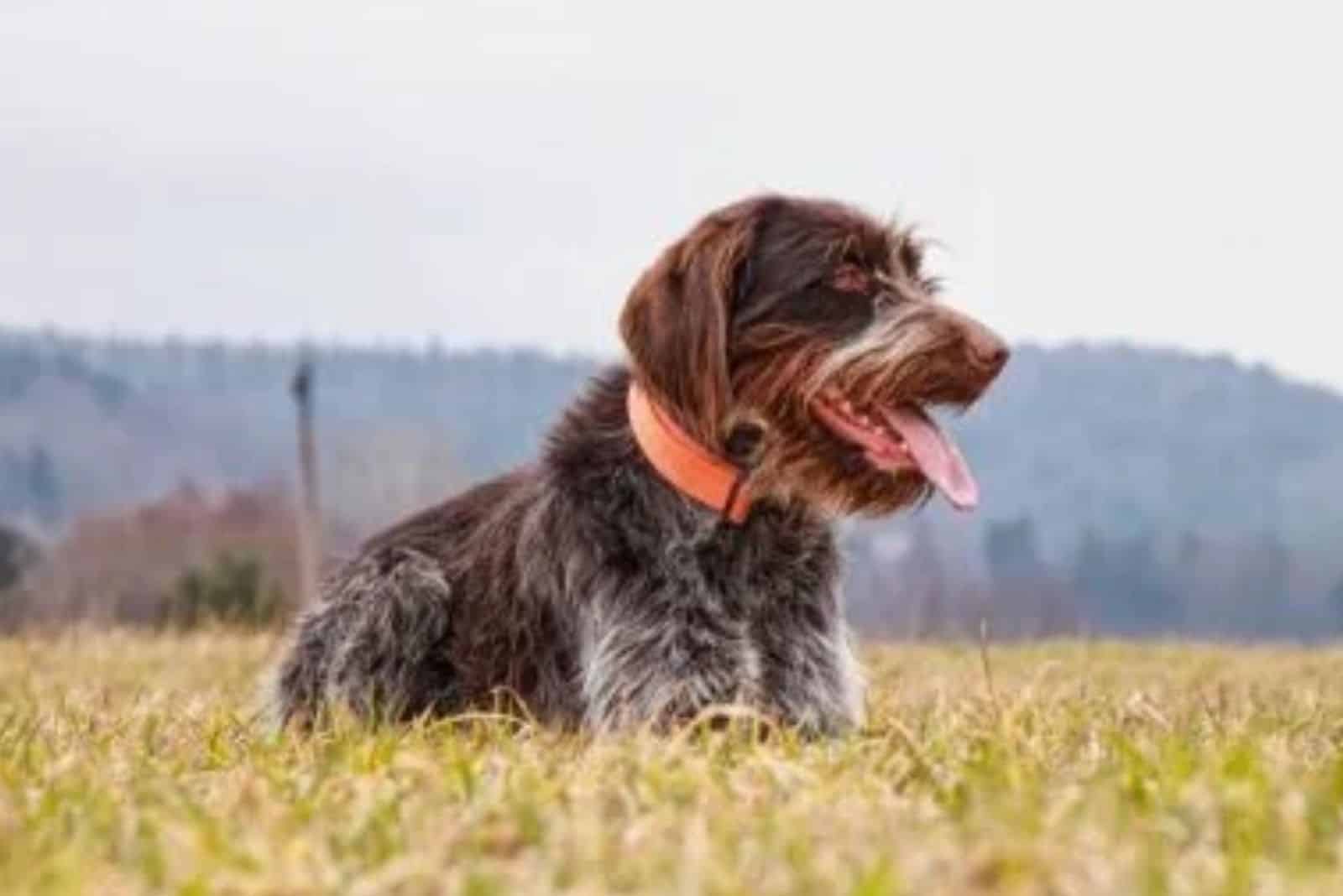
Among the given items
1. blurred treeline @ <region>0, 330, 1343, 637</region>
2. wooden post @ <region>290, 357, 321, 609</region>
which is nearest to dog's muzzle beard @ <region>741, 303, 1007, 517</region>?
wooden post @ <region>290, 357, 321, 609</region>

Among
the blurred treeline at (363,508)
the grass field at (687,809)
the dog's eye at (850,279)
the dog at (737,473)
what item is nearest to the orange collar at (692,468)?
the dog at (737,473)

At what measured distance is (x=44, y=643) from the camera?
65.4 feet

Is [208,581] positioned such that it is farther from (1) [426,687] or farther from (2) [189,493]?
(2) [189,493]

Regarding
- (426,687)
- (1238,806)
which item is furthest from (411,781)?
(426,687)

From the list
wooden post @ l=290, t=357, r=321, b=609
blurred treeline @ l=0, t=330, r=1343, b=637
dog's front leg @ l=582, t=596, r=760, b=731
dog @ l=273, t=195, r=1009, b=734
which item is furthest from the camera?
blurred treeline @ l=0, t=330, r=1343, b=637

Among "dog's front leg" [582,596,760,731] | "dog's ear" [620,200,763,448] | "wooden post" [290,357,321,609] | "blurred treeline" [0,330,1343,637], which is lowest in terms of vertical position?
"blurred treeline" [0,330,1343,637]

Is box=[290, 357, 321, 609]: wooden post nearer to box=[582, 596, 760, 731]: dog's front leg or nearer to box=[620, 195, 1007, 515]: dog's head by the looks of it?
box=[582, 596, 760, 731]: dog's front leg

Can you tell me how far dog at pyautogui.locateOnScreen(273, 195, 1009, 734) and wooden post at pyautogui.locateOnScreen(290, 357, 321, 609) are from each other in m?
27.3

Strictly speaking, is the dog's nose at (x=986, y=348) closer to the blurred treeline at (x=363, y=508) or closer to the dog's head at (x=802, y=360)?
the dog's head at (x=802, y=360)

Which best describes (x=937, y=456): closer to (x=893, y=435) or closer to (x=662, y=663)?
(x=893, y=435)

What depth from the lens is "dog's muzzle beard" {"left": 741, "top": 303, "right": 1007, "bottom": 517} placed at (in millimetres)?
8336

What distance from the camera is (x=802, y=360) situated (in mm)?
8547

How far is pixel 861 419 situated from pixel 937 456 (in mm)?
271

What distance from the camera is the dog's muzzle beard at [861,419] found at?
834 cm
